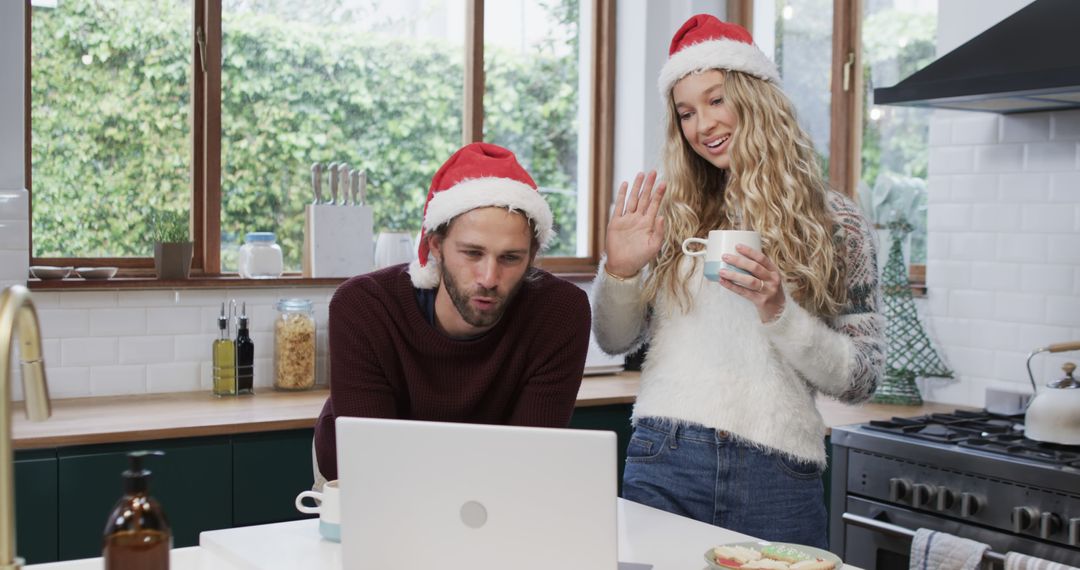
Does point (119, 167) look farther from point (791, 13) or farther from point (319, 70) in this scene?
point (791, 13)

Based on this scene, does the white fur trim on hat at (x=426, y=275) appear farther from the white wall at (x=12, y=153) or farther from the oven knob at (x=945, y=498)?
the white wall at (x=12, y=153)

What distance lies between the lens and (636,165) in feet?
15.4

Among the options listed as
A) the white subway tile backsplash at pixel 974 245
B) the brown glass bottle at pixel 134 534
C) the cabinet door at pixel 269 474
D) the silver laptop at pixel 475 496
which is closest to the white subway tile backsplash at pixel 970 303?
the white subway tile backsplash at pixel 974 245

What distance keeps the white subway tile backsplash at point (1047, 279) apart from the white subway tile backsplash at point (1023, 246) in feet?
0.10

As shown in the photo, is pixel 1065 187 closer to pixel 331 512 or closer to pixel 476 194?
pixel 476 194

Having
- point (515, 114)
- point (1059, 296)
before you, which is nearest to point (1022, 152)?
point (1059, 296)

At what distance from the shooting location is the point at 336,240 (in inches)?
156

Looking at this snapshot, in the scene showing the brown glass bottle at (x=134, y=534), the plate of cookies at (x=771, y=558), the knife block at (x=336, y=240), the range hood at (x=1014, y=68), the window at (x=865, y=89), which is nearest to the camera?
the brown glass bottle at (x=134, y=534)

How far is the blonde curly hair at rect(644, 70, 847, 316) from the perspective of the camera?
7.33 feet

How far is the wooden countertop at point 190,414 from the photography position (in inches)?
114

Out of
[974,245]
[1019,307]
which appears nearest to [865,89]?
[974,245]

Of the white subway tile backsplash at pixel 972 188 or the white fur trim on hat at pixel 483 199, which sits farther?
the white subway tile backsplash at pixel 972 188

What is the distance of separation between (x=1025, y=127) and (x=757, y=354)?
6.14 feet

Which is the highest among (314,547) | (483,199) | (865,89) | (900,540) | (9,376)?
(865,89)
